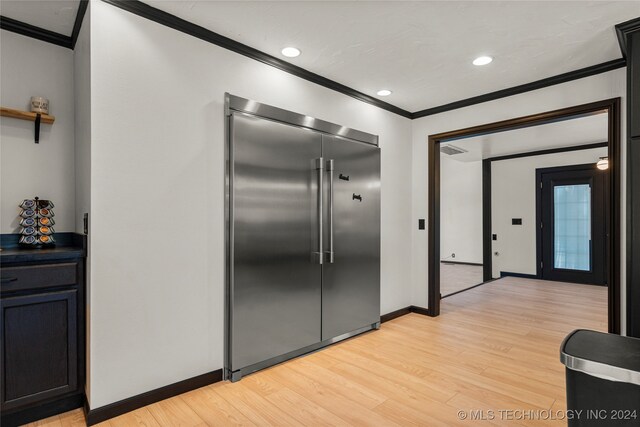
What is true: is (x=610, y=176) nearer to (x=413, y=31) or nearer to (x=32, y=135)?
(x=413, y=31)

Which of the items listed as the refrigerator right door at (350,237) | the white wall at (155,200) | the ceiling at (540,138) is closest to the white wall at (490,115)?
the refrigerator right door at (350,237)

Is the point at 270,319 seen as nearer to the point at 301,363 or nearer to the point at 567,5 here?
the point at 301,363

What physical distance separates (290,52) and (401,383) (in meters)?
2.58

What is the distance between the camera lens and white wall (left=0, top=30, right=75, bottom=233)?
2.24m

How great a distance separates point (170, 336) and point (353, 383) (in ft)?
4.18

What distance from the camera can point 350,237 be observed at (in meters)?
3.29

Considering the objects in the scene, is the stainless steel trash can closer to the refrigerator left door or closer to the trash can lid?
the trash can lid

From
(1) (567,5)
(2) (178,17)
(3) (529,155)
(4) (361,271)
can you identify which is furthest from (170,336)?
(3) (529,155)

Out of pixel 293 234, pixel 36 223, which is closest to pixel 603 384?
pixel 293 234

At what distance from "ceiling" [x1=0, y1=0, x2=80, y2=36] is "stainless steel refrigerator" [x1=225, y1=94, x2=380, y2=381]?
1.06 metres

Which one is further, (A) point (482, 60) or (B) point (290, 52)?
(A) point (482, 60)

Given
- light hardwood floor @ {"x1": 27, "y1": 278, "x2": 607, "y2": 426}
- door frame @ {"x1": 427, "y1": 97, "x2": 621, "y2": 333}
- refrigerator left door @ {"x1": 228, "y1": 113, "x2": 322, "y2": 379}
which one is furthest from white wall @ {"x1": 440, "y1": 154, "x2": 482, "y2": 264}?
refrigerator left door @ {"x1": 228, "y1": 113, "x2": 322, "y2": 379}

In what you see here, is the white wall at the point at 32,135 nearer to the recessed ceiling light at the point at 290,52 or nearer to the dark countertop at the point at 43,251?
the dark countertop at the point at 43,251

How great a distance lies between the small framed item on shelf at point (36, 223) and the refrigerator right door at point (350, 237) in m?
2.00
